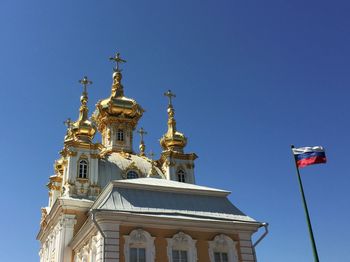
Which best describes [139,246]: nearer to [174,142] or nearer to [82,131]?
[82,131]

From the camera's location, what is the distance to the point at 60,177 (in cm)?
3484

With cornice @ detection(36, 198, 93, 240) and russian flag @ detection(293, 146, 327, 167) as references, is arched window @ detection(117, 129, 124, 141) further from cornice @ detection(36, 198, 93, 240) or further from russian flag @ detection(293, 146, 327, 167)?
russian flag @ detection(293, 146, 327, 167)

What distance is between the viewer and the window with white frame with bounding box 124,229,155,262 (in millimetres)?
18080

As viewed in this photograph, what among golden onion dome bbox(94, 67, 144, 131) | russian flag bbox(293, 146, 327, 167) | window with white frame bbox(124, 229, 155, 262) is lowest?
window with white frame bbox(124, 229, 155, 262)

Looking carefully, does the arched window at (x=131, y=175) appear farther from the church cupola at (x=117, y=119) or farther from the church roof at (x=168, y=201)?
the church roof at (x=168, y=201)

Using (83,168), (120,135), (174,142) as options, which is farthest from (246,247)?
(120,135)

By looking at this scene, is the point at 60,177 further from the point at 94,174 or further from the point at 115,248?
the point at 115,248

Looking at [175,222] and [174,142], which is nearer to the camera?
[175,222]

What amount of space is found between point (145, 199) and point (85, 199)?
8806 mm

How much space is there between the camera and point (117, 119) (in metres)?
38.2

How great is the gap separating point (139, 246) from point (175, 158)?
657 inches

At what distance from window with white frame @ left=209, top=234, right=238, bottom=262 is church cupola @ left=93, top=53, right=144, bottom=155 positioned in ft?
59.2

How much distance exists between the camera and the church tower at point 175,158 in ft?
112

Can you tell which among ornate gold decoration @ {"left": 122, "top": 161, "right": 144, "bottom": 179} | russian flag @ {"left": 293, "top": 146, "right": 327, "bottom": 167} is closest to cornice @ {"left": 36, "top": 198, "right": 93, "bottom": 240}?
ornate gold decoration @ {"left": 122, "top": 161, "right": 144, "bottom": 179}
